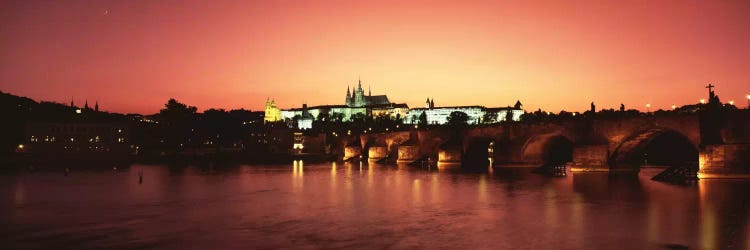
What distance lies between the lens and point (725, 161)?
3238cm

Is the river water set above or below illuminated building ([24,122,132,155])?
below

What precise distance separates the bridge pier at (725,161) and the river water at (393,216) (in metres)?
0.82

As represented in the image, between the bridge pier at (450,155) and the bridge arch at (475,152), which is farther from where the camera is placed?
the bridge pier at (450,155)

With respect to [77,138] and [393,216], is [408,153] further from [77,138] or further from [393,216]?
[77,138]

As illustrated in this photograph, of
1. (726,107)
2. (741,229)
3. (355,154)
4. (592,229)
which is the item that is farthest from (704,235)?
(355,154)

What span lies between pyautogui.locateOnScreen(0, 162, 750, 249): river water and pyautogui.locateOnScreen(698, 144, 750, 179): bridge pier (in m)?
0.82

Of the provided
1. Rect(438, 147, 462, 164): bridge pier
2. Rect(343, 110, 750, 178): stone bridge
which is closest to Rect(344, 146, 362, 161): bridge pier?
Rect(343, 110, 750, 178): stone bridge

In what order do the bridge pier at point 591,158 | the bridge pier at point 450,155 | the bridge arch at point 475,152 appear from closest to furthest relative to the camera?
the bridge pier at point 591,158 → the bridge arch at point 475,152 → the bridge pier at point 450,155

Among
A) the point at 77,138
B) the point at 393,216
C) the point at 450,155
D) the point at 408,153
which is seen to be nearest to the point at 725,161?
the point at 393,216

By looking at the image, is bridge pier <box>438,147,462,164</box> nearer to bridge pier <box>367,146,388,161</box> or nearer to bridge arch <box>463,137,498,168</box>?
bridge arch <box>463,137,498,168</box>

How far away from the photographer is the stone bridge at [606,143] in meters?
32.4

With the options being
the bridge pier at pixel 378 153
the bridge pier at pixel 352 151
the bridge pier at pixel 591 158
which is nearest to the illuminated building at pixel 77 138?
the bridge pier at pixel 352 151

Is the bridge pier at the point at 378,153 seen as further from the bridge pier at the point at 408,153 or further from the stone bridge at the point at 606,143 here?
the bridge pier at the point at 408,153

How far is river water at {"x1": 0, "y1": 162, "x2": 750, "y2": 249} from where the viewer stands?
721 inches
